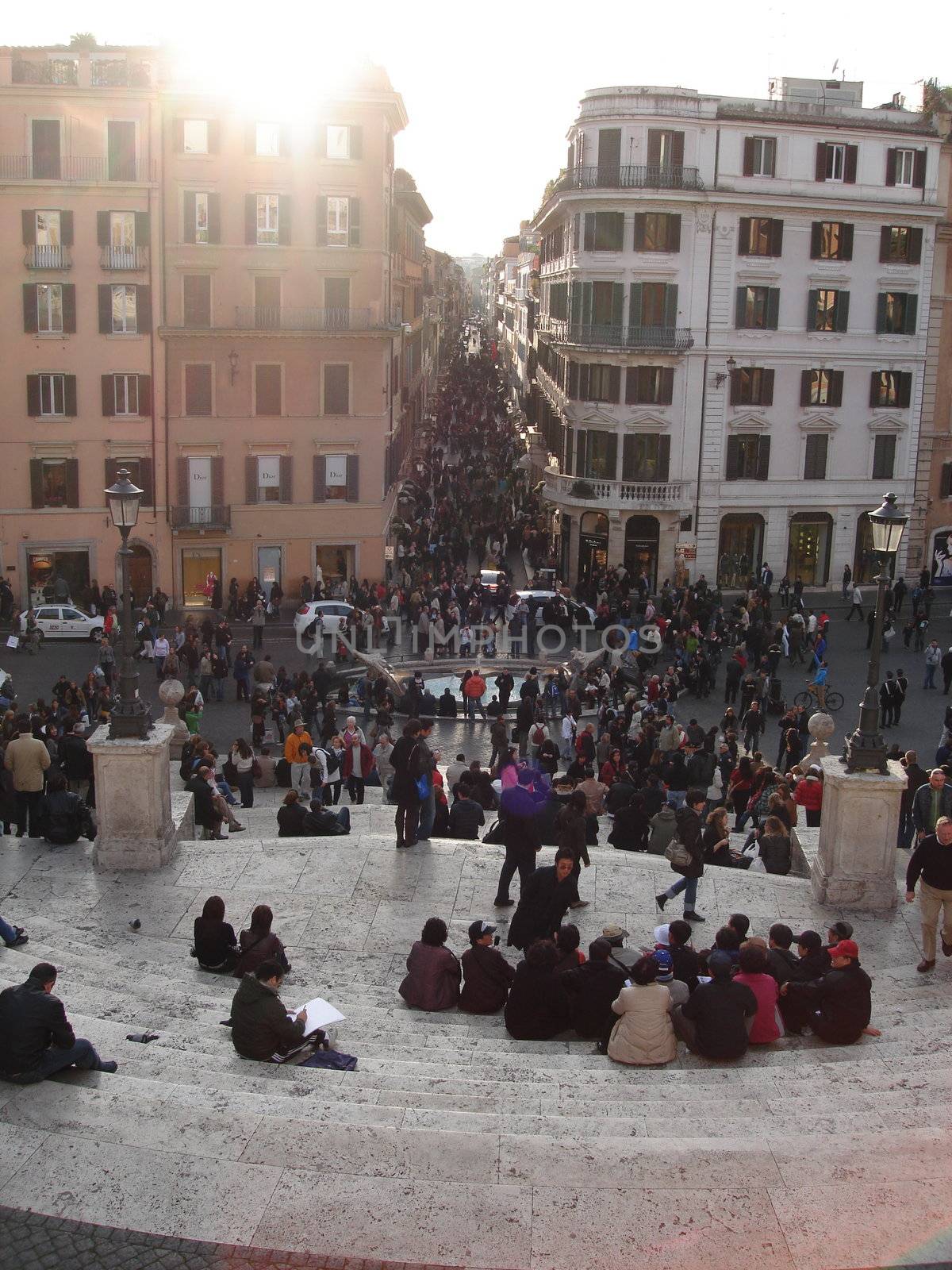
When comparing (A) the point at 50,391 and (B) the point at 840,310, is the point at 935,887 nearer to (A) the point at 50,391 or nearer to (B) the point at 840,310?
(A) the point at 50,391

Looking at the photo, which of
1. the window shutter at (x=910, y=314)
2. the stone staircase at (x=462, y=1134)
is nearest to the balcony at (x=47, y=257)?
the window shutter at (x=910, y=314)

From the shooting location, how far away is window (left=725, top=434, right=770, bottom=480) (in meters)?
43.8

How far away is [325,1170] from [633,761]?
14557 mm

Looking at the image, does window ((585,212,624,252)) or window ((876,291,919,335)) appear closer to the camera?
window ((585,212,624,252))

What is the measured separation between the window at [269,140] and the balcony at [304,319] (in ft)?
14.3

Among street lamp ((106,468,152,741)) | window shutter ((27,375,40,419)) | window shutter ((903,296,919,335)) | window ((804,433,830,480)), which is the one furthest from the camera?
window ((804,433,830,480))

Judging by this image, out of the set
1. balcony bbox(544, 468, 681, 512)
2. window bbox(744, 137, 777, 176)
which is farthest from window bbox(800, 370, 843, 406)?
window bbox(744, 137, 777, 176)

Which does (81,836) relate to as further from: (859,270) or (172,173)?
(859,270)

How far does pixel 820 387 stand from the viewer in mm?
43875

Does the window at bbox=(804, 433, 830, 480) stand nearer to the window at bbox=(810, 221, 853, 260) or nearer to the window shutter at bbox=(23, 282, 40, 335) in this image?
the window at bbox=(810, 221, 853, 260)

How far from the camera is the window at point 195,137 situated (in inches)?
1545

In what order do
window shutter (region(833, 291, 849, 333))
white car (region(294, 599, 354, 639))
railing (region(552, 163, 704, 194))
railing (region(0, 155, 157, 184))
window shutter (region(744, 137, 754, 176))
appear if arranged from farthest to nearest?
1. window shutter (region(833, 291, 849, 333))
2. window shutter (region(744, 137, 754, 176))
3. railing (region(552, 163, 704, 194))
4. railing (region(0, 155, 157, 184))
5. white car (region(294, 599, 354, 639))

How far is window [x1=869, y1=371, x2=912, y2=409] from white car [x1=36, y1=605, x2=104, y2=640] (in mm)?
25390

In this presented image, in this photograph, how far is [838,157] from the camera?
42406 millimetres
